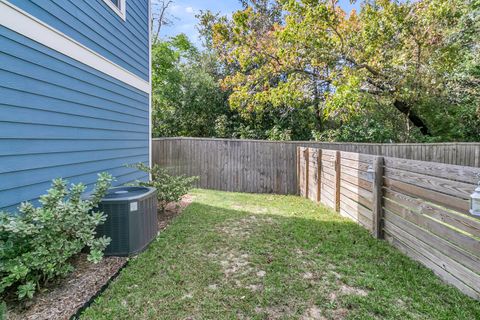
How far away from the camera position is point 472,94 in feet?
31.4

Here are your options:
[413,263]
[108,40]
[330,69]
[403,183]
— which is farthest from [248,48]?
[413,263]

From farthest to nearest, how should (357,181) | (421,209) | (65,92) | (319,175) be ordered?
(319,175) → (357,181) → (65,92) → (421,209)

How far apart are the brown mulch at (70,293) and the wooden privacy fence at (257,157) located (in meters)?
4.95

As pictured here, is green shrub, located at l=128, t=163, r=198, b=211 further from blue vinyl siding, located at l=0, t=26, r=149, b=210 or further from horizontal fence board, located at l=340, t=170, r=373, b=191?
horizontal fence board, located at l=340, t=170, r=373, b=191

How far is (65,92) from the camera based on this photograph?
3.34 m

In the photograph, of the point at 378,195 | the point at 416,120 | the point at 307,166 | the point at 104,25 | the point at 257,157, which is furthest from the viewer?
the point at 416,120

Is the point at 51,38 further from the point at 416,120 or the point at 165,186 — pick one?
the point at 416,120

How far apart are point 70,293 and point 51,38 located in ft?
8.77

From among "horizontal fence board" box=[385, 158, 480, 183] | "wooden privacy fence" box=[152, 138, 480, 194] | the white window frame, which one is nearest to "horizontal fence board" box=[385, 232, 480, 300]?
"horizontal fence board" box=[385, 158, 480, 183]

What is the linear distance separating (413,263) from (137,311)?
9.11 ft

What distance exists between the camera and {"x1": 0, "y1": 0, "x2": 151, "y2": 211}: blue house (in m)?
2.57

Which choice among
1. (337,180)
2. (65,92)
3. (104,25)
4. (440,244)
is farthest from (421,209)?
(104,25)

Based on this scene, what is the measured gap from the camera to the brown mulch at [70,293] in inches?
81.7

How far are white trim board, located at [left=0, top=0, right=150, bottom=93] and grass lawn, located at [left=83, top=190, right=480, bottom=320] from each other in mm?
2579
